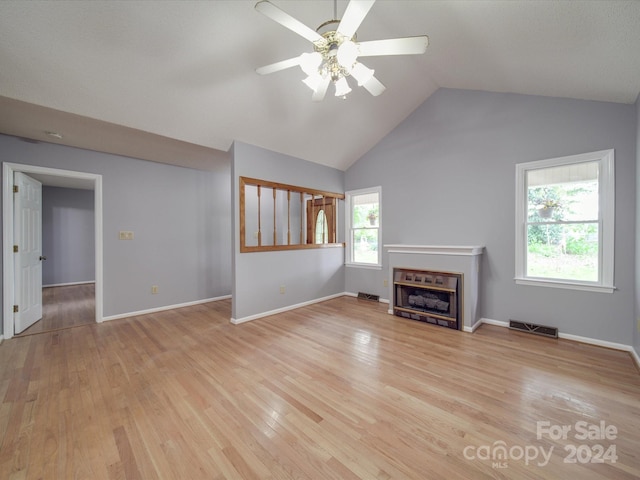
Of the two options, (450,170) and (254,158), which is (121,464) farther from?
(450,170)

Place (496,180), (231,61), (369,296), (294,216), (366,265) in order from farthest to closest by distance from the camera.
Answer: (294,216), (366,265), (369,296), (496,180), (231,61)

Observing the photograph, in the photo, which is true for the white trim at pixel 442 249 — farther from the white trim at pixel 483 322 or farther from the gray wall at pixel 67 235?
the gray wall at pixel 67 235

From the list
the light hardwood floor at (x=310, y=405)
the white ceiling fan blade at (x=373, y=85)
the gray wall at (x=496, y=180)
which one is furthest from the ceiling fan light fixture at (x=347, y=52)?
the gray wall at (x=496, y=180)

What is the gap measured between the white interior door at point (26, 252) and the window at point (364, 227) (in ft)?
16.2

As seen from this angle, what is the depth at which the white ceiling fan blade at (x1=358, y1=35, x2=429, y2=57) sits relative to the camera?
1689 millimetres

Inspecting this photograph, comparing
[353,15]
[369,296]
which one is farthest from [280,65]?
[369,296]

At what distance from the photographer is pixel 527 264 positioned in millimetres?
3291

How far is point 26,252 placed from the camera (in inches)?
137

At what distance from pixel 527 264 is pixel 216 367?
390 centimetres

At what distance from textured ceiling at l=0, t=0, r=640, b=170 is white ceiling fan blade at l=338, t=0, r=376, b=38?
1.03 metres

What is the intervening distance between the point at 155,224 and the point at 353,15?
426cm

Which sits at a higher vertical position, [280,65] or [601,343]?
[280,65]

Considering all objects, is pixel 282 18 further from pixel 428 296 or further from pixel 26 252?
pixel 26 252

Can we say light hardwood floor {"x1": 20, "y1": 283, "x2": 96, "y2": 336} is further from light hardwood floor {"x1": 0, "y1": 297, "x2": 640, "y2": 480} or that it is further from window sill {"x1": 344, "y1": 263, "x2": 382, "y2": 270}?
window sill {"x1": 344, "y1": 263, "x2": 382, "y2": 270}
